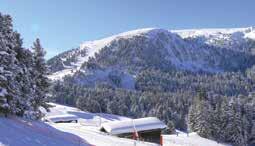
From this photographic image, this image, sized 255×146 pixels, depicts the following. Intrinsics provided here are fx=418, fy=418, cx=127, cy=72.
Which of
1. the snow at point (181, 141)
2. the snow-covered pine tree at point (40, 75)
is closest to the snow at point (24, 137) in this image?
the snow-covered pine tree at point (40, 75)

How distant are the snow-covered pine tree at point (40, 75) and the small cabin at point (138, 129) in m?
8.84

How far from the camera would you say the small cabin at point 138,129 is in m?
52.4

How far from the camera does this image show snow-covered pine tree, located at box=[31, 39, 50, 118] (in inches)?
1916

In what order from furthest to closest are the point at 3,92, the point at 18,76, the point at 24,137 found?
the point at 18,76, the point at 3,92, the point at 24,137

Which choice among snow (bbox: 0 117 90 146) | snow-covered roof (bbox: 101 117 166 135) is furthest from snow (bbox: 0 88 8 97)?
snow-covered roof (bbox: 101 117 166 135)

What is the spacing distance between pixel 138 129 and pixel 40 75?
550 inches

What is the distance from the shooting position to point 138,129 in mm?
52938

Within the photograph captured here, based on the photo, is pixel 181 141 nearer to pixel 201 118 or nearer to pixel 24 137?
pixel 201 118

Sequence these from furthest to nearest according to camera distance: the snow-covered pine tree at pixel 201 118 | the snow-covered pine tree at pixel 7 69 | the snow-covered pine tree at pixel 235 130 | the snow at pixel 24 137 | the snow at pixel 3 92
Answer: the snow-covered pine tree at pixel 235 130
the snow-covered pine tree at pixel 201 118
the snow-covered pine tree at pixel 7 69
the snow at pixel 3 92
the snow at pixel 24 137

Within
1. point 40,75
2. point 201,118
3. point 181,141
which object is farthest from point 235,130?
point 40,75

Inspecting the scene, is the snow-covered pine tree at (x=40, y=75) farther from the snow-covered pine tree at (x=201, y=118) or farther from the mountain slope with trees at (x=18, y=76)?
the snow-covered pine tree at (x=201, y=118)

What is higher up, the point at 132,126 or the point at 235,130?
the point at 132,126

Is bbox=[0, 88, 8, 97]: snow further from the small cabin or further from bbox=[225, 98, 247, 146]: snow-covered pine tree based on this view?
bbox=[225, 98, 247, 146]: snow-covered pine tree

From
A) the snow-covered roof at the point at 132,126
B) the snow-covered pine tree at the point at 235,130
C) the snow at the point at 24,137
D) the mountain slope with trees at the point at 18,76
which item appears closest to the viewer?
the snow at the point at 24,137
